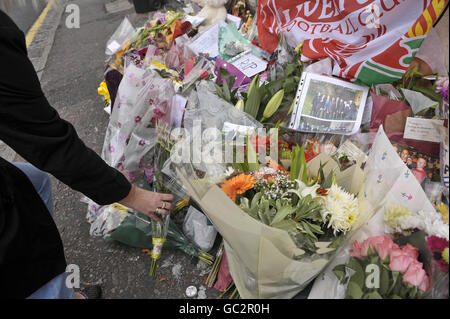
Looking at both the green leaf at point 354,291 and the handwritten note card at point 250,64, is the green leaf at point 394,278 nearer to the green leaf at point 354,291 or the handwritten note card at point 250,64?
the green leaf at point 354,291

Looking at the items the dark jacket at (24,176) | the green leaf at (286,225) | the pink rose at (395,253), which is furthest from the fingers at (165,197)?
the pink rose at (395,253)

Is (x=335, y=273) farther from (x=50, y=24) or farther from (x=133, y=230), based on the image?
(x=50, y=24)

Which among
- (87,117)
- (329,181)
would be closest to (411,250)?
(329,181)

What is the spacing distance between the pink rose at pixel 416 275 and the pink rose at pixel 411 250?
0.13 ft

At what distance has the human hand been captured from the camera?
1.43 m

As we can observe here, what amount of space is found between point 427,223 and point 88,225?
6.56ft

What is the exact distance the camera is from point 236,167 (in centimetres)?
148

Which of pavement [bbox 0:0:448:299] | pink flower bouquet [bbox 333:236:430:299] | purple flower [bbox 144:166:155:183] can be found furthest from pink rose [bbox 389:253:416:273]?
purple flower [bbox 144:166:155:183]

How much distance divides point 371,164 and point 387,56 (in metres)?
0.69

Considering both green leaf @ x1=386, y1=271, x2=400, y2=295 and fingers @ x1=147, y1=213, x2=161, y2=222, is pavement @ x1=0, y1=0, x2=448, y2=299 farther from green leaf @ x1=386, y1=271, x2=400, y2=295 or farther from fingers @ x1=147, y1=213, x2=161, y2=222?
green leaf @ x1=386, y1=271, x2=400, y2=295

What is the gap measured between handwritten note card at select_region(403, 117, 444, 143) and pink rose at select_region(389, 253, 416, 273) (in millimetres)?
735

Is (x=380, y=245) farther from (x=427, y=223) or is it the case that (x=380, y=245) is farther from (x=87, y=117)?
(x=87, y=117)
